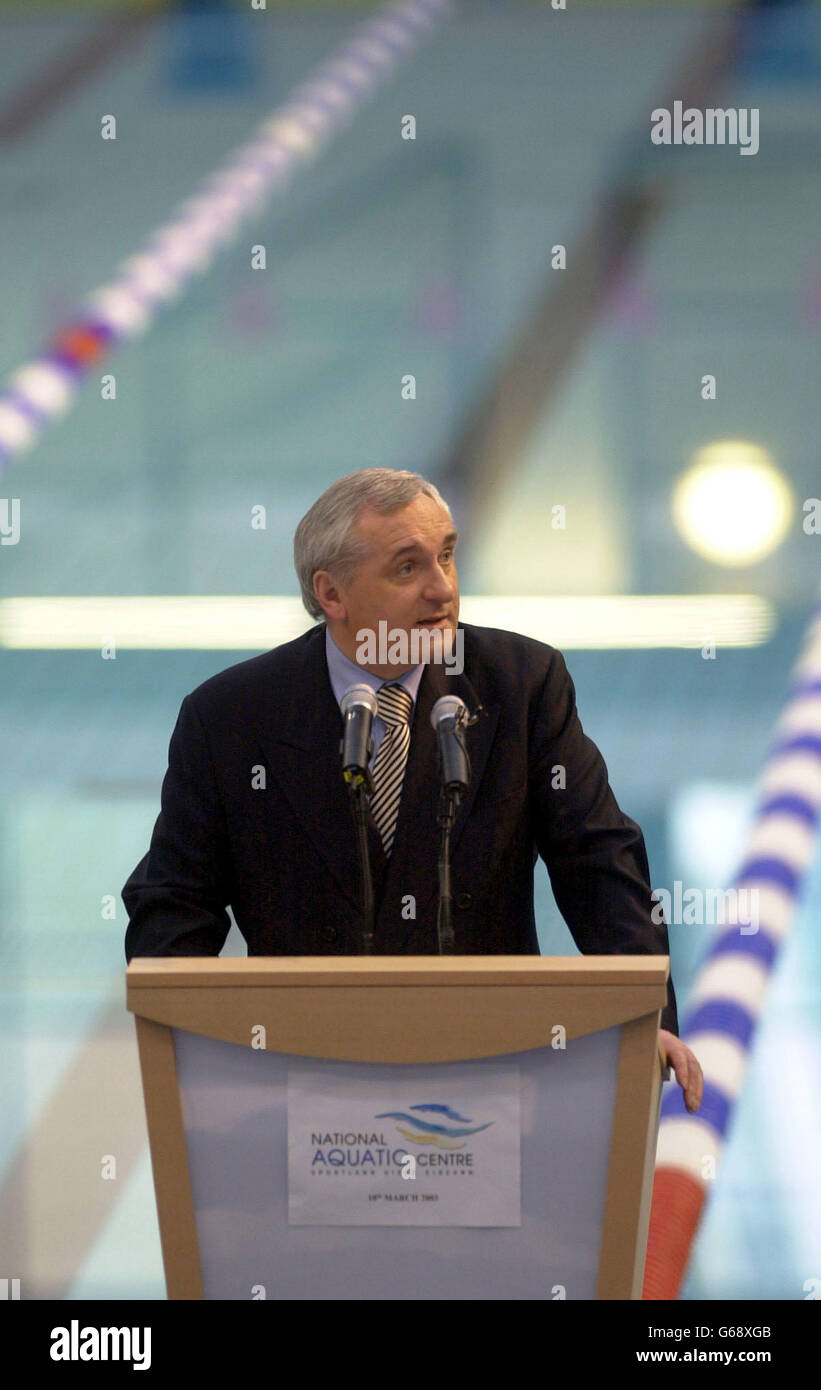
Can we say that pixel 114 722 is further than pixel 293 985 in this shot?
Yes

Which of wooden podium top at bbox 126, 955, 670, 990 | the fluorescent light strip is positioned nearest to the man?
wooden podium top at bbox 126, 955, 670, 990

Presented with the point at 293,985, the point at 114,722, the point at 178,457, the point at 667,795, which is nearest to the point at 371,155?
the point at 178,457

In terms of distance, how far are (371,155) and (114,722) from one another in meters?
3.03

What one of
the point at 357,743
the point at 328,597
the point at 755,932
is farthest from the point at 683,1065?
the point at 755,932

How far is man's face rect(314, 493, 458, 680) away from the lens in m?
1.72

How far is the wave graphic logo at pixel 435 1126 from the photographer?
117 cm

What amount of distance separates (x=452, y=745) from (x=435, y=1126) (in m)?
0.34

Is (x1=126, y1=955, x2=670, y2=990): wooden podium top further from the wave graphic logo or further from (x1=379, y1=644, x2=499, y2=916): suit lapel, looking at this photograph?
(x1=379, y1=644, x2=499, y2=916): suit lapel

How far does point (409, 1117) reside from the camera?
3.83 feet

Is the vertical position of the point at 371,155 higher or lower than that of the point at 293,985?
higher

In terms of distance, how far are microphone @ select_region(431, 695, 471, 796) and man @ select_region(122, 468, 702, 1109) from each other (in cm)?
28

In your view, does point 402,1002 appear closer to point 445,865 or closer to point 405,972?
point 405,972
